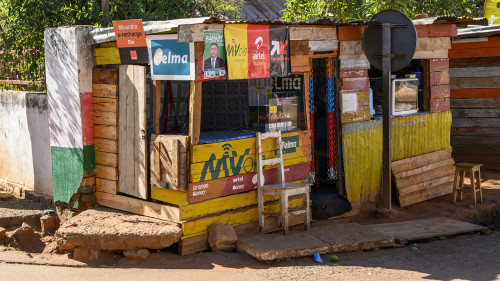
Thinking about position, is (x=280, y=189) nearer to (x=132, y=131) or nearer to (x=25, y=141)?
(x=132, y=131)

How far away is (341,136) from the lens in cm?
958

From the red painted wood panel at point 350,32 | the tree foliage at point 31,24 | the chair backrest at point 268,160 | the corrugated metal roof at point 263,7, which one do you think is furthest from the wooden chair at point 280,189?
the corrugated metal roof at point 263,7

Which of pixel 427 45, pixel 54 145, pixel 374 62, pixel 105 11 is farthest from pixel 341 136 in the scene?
pixel 105 11

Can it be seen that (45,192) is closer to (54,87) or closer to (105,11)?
(54,87)

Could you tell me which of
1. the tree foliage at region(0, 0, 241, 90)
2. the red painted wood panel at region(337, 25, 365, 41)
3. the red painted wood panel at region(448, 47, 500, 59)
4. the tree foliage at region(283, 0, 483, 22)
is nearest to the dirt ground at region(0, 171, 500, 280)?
the red painted wood panel at region(337, 25, 365, 41)

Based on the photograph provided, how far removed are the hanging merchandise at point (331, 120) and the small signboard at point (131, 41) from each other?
311 cm

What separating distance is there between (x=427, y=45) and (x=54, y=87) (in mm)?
6104

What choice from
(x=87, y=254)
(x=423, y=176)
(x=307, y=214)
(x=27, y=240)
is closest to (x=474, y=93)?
(x=423, y=176)

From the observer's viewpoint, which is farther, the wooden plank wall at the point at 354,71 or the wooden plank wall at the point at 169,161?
the wooden plank wall at the point at 354,71

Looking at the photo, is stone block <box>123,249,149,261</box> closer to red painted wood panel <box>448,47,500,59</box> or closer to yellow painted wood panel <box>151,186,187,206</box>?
yellow painted wood panel <box>151,186,187,206</box>

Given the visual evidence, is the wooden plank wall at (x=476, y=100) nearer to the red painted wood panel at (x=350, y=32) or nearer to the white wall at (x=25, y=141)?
the red painted wood panel at (x=350, y=32)

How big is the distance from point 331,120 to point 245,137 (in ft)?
6.56

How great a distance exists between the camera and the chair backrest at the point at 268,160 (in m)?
8.17

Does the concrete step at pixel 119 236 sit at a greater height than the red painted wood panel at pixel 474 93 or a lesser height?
lesser
